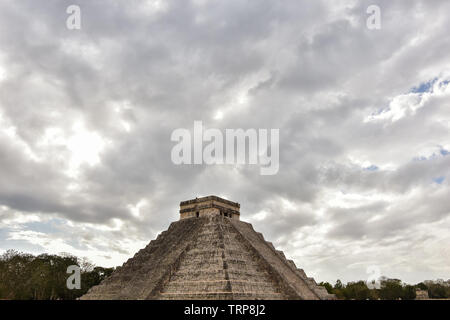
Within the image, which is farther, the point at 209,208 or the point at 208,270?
the point at 209,208

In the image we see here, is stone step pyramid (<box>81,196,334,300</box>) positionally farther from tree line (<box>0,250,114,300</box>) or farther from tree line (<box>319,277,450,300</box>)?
tree line (<box>319,277,450,300</box>)

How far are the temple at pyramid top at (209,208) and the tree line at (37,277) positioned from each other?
20.6m

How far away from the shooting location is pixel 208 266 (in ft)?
108

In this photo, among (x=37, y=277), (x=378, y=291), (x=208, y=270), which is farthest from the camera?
(x=378, y=291)

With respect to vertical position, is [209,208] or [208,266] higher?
[209,208]

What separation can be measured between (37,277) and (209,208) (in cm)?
2406

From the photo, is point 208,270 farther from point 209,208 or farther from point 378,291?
point 378,291

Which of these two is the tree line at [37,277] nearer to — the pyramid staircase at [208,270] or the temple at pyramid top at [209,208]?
the pyramid staircase at [208,270]

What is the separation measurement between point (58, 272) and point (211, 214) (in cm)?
2550

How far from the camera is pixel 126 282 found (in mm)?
35812

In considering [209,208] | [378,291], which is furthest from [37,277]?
[378,291]

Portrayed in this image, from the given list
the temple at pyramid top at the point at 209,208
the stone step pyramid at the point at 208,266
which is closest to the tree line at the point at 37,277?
the stone step pyramid at the point at 208,266
